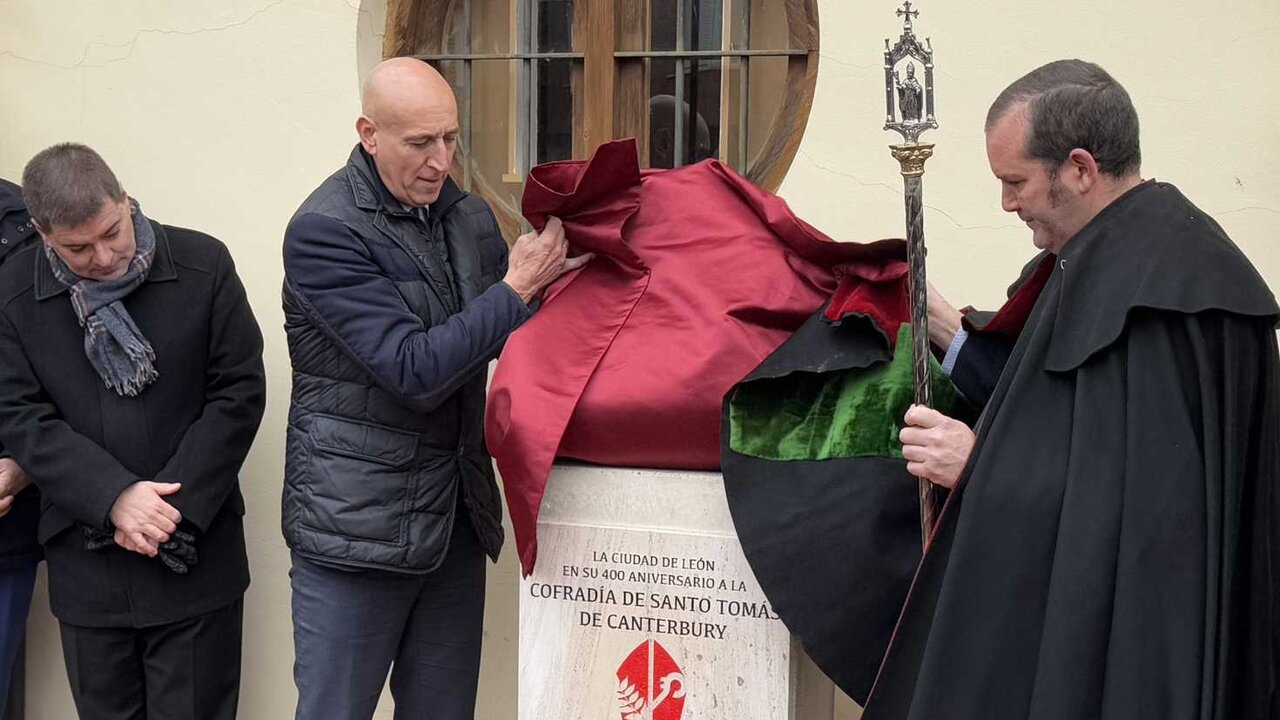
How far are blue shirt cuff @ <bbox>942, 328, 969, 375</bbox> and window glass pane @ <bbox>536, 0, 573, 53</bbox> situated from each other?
5.19 feet

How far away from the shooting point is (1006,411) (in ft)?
7.39

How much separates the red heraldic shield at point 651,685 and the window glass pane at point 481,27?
71.3 inches

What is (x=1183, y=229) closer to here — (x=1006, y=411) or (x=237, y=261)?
(x=1006, y=411)

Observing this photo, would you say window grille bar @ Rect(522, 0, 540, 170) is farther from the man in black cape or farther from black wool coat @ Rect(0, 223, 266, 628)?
the man in black cape

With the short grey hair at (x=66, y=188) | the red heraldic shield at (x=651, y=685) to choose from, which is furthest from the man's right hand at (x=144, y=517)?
the red heraldic shield at (x=651, y=685)

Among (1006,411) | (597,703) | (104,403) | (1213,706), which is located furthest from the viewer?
(104,403)

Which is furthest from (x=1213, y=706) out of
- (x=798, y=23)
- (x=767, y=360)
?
(x=798, y=23)

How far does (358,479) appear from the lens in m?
2.90

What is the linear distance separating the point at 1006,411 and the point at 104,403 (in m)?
2.05

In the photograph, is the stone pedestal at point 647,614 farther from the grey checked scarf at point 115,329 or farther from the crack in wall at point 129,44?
the crack in wall at point 129,44

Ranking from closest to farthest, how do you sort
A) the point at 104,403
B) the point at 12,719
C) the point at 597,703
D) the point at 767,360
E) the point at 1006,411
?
the point at 1006,411
the point at 767,360
the point at 597,703
the point at 104,403
the point at 12,719

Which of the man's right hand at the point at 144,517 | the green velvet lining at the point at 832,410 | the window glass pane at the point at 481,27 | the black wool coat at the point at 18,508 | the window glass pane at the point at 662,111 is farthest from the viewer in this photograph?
the window glass pane at the point at 481,27

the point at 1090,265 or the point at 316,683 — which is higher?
the point at 1090,265

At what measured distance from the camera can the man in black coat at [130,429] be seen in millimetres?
3205
